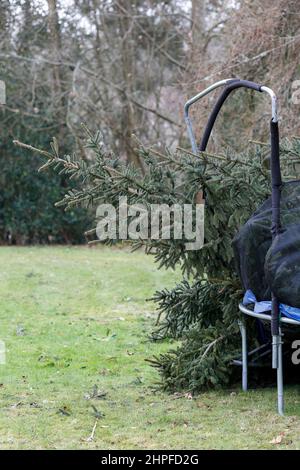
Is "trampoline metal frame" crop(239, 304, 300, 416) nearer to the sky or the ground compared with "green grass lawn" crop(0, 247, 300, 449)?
nearer to the sky

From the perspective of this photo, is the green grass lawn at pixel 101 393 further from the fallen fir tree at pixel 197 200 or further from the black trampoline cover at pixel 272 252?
the black trampoline cover at pixel 272 252

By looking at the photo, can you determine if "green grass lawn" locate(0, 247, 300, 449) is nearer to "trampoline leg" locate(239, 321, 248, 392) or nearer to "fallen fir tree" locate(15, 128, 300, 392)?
"trampoline leg" locate(239, 321, 248, 392)

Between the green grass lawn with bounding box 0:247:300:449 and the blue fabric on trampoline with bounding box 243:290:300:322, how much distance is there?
0.64 m

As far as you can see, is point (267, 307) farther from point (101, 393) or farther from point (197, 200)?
point (101, 393)

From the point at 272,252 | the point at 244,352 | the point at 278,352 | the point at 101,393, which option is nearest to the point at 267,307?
the point at 278,352

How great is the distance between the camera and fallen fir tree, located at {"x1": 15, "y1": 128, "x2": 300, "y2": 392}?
5117 millimetres

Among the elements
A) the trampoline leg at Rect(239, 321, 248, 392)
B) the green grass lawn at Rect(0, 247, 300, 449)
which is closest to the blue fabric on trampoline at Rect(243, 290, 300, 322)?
the trampoline leg at Rect(239, 321, 248, 392)

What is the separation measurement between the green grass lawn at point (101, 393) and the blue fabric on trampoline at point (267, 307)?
2.10 ft

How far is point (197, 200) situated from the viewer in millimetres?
5148

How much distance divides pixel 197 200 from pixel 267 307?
858 mm

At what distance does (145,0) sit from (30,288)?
9.66m

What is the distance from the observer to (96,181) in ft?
17.4

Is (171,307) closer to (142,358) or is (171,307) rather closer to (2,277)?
(142,358)
